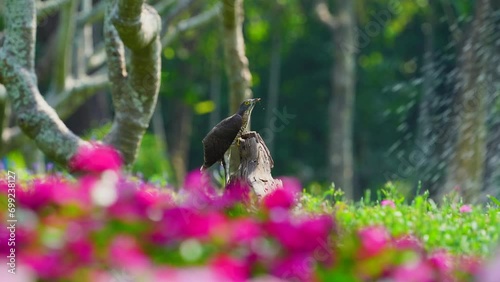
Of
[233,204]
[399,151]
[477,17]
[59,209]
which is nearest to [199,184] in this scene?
[233,204]

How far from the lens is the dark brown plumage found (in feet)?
19.0

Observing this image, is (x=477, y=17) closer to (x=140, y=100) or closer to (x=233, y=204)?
(x=140, y=100)

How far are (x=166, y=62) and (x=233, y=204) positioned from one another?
Result: 26.6 metres

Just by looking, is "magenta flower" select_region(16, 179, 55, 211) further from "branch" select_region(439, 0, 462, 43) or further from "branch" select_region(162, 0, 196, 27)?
"branch" select_region(439, 0, 462, 43)

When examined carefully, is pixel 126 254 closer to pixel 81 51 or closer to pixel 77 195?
pixel 77 195

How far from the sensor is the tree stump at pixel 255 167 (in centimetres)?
542

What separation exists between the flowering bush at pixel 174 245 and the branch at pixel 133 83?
4.03 meters

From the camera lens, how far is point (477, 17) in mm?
14000

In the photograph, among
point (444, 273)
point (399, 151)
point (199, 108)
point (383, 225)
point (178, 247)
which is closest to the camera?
point (178, 247)

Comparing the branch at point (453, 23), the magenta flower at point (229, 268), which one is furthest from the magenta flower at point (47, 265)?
the branch at point (453, 23)

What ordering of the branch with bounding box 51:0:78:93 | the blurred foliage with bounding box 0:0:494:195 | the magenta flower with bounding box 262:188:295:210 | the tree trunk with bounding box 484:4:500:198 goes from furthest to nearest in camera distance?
the blurred foliage with bounding box 0:0:494:195, the tree trunk with bounding box 484:4:500:198, the branch with bounding box 51:0:78:93, the magenta flower with bounding box 262:188:295:210

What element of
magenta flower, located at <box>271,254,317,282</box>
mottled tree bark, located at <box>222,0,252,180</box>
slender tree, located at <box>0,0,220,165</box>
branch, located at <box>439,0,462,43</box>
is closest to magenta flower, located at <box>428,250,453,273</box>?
magenta flower, located at <box>271,254,317,282</box>

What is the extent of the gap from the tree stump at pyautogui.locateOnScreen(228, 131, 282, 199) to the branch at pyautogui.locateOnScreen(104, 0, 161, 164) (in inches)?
68.1

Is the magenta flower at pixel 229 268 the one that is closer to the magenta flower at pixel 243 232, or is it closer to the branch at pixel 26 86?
the magenta flower at pixel 243 232
